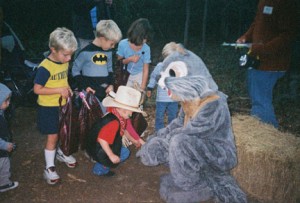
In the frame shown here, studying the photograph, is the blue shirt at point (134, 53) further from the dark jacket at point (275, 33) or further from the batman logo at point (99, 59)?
the dark jacket at point (275, 33)

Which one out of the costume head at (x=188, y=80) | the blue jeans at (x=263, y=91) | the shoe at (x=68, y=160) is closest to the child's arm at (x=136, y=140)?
the shoe at (x=68, y=160)

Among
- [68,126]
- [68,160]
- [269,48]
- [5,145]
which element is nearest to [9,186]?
[5,145]

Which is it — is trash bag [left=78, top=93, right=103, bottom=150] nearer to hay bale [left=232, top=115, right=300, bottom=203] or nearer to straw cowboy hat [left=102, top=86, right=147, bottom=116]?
straw cowboy hat [left=102, top=86, right=147, bottom=116]

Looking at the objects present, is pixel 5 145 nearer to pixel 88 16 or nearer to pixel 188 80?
pixel 188 80

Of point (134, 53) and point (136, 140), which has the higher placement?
point (134, 53)

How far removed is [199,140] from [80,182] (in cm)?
155

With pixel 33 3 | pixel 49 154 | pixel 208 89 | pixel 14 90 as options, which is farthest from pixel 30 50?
pixel 208 89

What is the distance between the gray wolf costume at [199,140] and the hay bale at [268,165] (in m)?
0.24

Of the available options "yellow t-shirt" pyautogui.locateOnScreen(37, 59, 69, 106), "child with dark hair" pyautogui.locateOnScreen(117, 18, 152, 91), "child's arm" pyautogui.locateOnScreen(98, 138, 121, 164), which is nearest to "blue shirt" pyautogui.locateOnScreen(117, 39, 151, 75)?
"child with dark hair" pyautogui.locateOnScreen(117, 18, 152, 91)

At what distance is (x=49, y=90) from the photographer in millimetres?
3344

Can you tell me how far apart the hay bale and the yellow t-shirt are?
81.8 inches

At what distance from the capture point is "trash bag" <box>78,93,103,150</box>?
3734mm

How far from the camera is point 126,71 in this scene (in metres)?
4.70

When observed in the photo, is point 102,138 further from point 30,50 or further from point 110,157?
point 30,50
